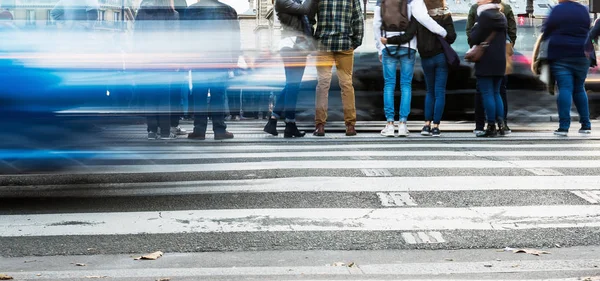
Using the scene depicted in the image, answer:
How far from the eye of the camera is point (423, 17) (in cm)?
1150

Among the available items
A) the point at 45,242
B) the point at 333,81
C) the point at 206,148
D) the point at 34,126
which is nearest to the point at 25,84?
the point at 34,126

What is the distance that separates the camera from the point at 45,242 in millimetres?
5352

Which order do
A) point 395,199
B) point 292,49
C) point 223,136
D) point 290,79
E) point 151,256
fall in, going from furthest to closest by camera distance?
point 223,136, point 292,49, point 290,79, point 395,199, point 151,256

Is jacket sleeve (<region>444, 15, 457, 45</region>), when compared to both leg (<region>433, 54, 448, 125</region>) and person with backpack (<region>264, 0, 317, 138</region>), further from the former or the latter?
person with backpack (<region>264, 0, 317, 138</region>)

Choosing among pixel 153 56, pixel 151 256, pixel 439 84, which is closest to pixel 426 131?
pixel 439 84

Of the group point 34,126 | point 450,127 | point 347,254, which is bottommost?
point 450,127

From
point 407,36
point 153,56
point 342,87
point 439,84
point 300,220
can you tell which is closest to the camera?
point 300,220

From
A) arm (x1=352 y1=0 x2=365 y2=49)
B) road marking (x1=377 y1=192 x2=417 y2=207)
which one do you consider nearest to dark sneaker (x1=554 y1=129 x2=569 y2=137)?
arm (x1=352 y1=0 x2=365 y2=49)

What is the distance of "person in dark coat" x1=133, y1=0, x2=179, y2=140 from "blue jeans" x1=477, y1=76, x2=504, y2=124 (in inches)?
203

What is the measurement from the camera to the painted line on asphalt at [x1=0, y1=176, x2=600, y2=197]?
7008 millimetres

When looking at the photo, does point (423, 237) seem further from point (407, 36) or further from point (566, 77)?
point (566, 77)

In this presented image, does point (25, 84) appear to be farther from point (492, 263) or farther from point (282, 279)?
point (492, 263)

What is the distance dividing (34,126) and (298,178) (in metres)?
2.14

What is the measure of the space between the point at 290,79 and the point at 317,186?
197cm
